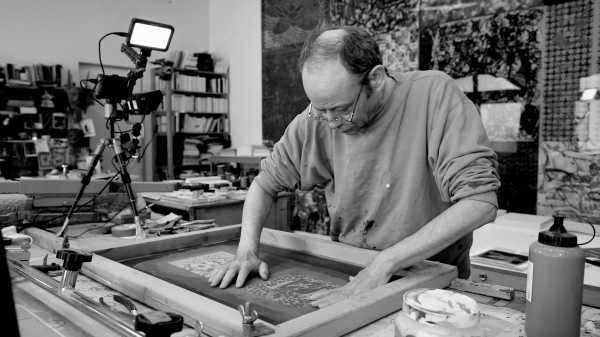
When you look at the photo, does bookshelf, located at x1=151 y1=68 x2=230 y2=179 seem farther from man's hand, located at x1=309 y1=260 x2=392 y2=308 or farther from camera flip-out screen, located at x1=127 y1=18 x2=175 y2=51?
man's hand, located at x1=309 y1=260 x2=392 y2=308

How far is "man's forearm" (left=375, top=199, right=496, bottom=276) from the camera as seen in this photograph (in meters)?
1.08

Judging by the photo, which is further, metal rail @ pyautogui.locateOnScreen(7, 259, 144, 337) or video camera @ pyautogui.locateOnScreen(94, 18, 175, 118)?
video camera @ pyautogui.locateOnScreen(94, 18, 175, 118)

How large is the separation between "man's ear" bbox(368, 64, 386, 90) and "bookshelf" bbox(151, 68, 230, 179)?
5448 mm

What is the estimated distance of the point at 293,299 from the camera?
1016 mm

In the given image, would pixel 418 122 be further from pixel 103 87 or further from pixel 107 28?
pixel 107 28

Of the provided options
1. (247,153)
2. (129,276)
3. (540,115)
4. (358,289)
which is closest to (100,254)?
(129,276)

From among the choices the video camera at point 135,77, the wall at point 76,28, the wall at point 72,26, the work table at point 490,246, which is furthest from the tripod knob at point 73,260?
the wall at point 72,26

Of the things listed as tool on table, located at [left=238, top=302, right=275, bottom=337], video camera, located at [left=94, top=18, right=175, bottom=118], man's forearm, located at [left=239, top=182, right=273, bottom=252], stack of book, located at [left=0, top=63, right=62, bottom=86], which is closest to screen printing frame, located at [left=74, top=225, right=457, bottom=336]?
tool on table, located at [left=238, top=302, right=275, bottom=337]

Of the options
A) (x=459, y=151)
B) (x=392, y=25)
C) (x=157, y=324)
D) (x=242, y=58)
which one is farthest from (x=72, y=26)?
(x=157, y=324)

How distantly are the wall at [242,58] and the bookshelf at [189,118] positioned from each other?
0.68 feet

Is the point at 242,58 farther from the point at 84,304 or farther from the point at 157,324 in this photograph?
the point at 157,324

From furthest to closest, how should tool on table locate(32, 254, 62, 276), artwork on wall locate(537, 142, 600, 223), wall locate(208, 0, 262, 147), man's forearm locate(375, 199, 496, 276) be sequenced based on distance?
wall locate(208, 0, 262, 147), artwork on wall locate(537, 142, 600, 223), tool on table locate(32, 254, 62, 276), man's forearm locate(375, 199, 496, 276)

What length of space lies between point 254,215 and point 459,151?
0.65 meters

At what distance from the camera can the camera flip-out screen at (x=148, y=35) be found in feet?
5.74
